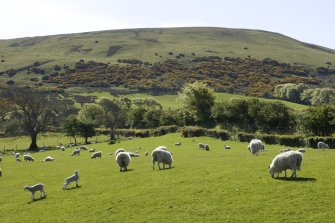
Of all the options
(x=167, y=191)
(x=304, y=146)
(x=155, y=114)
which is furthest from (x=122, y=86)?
(x=167, y=191)

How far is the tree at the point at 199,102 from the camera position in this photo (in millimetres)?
92438

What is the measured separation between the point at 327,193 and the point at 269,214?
13.6 feet

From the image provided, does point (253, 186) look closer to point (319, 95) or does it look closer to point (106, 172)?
point (106, 172)

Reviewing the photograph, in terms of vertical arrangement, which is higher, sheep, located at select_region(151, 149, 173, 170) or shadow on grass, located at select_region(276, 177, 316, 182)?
sheep, located at select_region(151, 149, 173, 170)

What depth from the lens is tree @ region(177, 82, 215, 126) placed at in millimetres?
92438

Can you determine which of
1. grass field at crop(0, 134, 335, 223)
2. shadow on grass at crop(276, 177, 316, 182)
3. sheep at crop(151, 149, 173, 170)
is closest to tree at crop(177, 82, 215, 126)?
sheep at crop(151, 149, 173, 170)

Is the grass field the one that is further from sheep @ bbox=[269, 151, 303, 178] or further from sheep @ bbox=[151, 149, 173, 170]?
sheep @ bbox=[151, 149, 173, 170]

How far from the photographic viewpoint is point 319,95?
5340 inches

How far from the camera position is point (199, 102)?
93.2m

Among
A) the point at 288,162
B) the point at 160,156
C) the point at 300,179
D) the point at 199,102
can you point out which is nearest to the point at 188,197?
the point at 288,162

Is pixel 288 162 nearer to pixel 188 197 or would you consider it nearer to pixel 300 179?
pixel 300 179

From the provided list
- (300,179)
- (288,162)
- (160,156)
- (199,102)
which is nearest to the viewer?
(300,179)

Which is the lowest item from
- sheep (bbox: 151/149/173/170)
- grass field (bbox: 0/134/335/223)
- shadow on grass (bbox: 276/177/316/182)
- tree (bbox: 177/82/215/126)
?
grass field (bbox: 0/134/335/223)

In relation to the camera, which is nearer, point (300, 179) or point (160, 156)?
point (300, 179)
